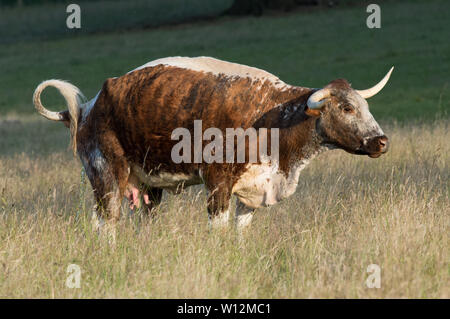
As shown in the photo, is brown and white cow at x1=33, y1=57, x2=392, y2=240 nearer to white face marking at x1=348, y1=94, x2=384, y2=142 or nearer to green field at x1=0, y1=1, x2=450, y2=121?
white face marking at x1=348, y1=94, x2=384, y2=142

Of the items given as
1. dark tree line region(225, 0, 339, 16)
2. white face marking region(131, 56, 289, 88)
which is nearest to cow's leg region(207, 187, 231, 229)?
white face marking region(131, 56, 289, 88)

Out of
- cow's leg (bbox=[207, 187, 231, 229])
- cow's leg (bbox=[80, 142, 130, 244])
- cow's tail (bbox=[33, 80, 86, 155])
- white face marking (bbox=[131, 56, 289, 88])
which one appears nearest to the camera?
cow's leg (bbox=[207, 187, 231, 229])

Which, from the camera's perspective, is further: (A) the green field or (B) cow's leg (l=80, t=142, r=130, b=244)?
(A) the green field

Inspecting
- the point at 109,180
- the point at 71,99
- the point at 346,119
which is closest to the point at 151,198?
the point at 109,180

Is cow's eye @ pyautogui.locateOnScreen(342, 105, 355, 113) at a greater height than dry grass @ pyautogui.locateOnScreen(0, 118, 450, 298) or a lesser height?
greater

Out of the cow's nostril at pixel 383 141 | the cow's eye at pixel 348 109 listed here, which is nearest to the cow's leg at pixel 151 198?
the cow's eye at pixel 348 109

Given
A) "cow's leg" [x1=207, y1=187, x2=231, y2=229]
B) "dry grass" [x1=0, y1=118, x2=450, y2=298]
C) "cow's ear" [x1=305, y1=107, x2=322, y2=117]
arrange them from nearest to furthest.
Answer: "dry grass" [x1=0, y1=118, x2=450, y2=298] < "cow's ear" [x1=305, y1=107, x2=322, y2=117] < "cow's leg" [x1=207, y1=187, x2=231, y2=229]

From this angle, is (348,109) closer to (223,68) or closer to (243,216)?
(223,68)

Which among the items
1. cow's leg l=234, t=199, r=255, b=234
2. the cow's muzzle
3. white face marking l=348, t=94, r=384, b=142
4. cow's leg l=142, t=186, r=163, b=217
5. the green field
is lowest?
cow's leg l=234, t=199, r=255, b=234

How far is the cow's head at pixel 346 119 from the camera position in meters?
7.07

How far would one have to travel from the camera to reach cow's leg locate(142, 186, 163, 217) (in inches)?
327

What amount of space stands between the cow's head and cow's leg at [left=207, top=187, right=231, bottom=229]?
1029 millimetres

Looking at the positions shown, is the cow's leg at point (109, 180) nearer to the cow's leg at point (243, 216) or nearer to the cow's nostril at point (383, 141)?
the cow's leg at point (243, 216)

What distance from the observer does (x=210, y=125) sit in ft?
24.4
